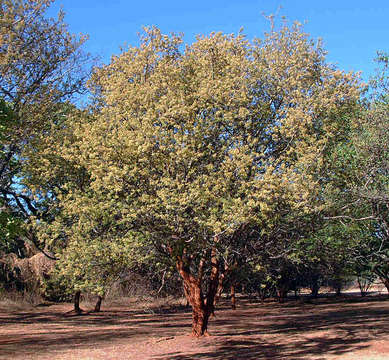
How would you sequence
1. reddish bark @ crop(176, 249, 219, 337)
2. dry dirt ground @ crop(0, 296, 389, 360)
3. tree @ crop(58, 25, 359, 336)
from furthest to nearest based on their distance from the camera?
reddish bark @ crop(176, 249, 219, 337), dry dirt ground @ crop(0, 296, 389, 360), tree @ crop(58, 25, 359, 336)

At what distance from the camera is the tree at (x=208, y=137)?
15.9 metres

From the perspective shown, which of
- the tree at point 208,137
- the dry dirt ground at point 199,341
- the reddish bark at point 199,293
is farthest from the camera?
the reddish bark at point 199,293

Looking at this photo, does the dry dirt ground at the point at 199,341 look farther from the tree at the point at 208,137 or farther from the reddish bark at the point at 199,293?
the tree at the point at 208,137

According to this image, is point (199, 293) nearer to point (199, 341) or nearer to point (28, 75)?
point (199, 341)

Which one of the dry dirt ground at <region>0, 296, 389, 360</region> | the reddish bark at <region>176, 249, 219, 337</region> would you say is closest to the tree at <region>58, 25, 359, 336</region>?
the reddish bark at <region>176, 249, 219, 337</region>

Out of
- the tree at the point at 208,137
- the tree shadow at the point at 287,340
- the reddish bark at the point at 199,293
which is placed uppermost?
the tree at the point at 208,137

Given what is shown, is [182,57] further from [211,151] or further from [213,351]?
[213,351]

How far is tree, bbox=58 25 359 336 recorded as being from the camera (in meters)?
15.9

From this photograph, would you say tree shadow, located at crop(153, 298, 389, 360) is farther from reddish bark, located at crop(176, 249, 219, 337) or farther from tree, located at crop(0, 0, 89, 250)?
tree, located at crop(0, 0, 89, 250)

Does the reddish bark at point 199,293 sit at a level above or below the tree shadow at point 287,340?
above

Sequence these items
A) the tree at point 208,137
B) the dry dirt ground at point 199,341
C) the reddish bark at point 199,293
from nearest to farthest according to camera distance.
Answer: the tree at point 208,137 → the dry dirt ground at point 199,341 → the reddish bark at point 199,293

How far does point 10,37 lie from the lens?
21516 mm

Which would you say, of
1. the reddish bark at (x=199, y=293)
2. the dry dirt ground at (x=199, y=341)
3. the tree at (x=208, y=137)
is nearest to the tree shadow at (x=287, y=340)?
the dry dirt ground at (x=199, y=341)

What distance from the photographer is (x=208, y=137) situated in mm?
17797
